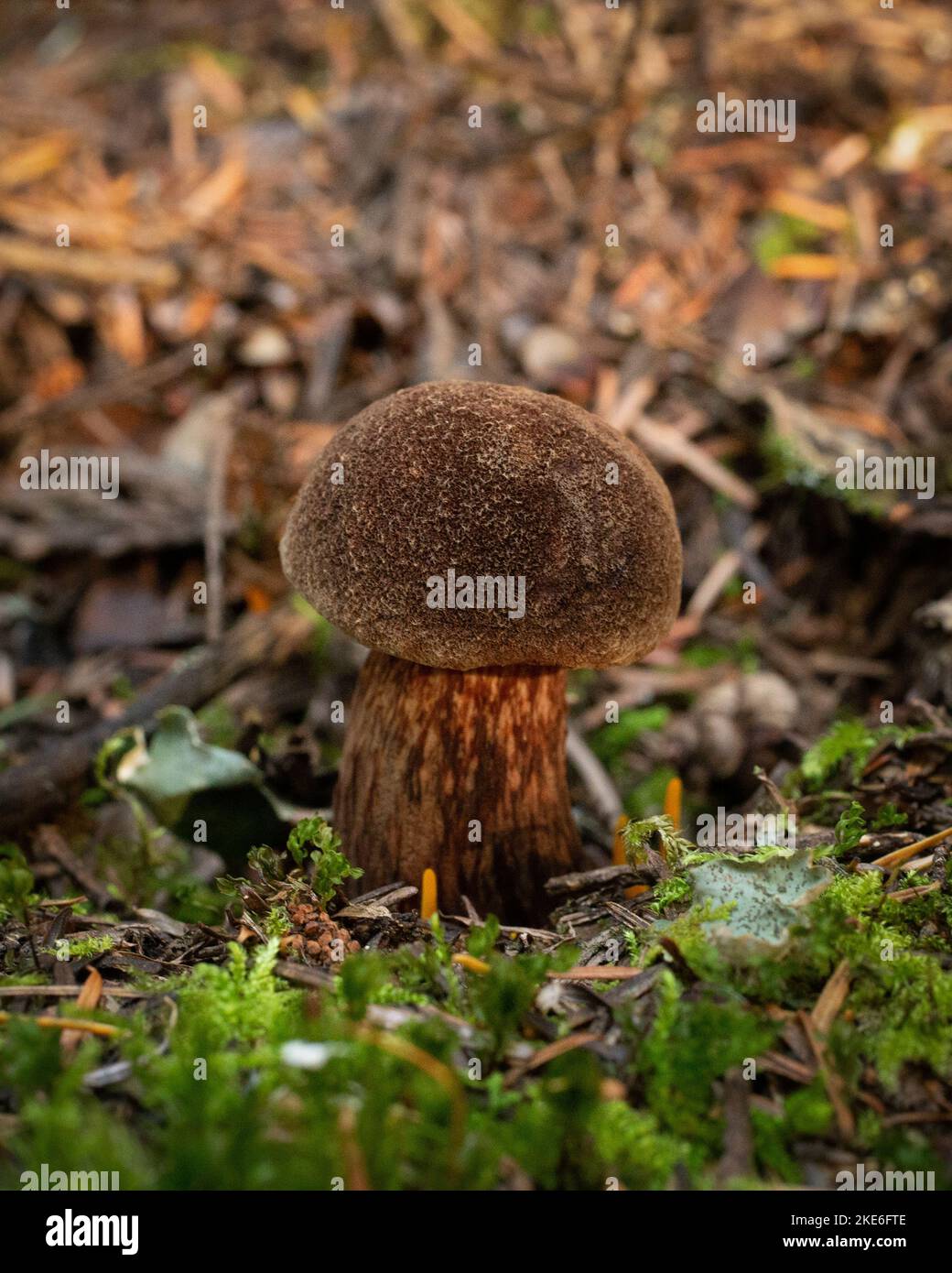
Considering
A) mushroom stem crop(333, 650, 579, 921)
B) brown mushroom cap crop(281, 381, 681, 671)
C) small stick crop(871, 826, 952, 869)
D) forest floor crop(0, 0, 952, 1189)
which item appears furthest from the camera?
mushroom stem crop(333, 650, 579, 921)

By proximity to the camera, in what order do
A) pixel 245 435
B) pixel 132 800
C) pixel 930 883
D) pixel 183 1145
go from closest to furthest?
pixel 183 1145 → pixel 930 883 → pixel 132 800 → pixel 245 435

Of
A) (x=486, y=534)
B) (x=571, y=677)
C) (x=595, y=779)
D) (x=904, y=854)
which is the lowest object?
(x=904, y=854)

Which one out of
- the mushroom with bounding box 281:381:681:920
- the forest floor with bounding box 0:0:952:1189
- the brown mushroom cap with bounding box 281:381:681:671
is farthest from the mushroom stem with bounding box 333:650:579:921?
the brown mushroom cap with bounding box 281:381:681:671

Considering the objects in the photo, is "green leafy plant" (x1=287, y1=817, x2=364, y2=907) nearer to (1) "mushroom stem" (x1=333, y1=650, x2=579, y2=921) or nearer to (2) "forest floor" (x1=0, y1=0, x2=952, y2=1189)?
(2) "forest floor" (x1=0, y1=0, x2=952, y2=1189)

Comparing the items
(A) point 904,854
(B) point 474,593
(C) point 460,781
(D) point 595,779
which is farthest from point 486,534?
(D) point 595,779

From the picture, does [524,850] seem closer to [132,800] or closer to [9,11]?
[132,800]

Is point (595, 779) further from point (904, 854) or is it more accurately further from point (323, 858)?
point (323, 858)

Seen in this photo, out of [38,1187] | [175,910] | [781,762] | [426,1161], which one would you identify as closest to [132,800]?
[175,910]
